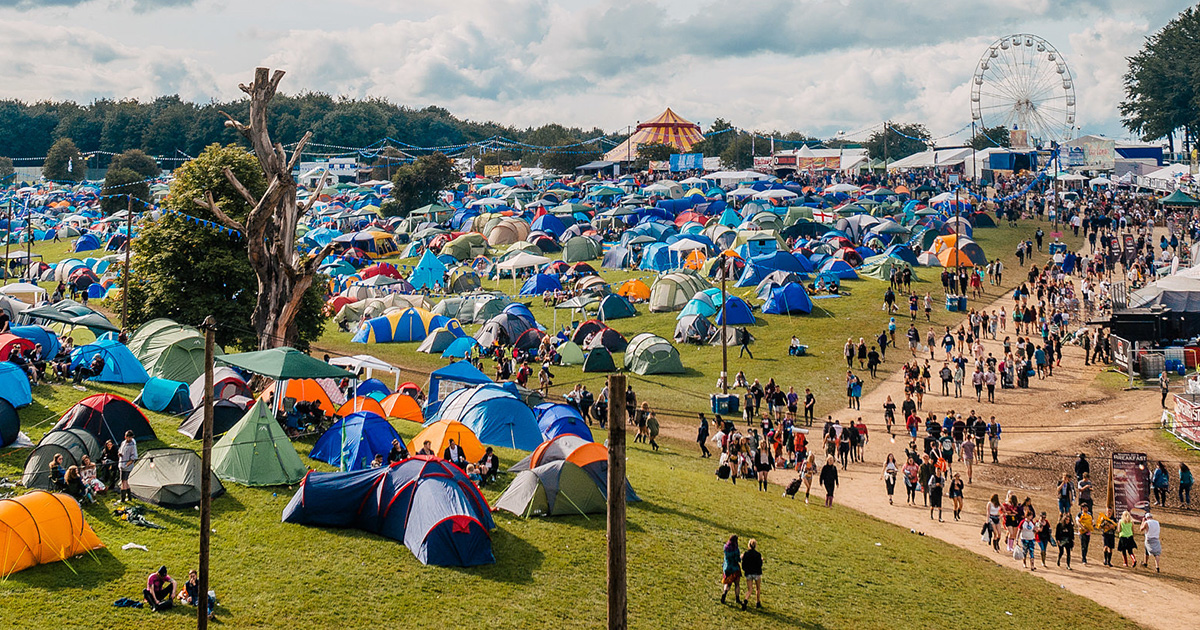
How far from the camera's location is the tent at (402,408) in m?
25.2

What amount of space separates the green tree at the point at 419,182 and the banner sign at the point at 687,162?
24.9 m

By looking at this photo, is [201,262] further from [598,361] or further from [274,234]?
[598,361]

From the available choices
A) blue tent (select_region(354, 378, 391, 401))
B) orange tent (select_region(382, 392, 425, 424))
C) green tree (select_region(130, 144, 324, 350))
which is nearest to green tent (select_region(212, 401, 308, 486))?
orange tent (select_region(382, 392, 425, 424))

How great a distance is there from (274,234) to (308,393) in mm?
5238

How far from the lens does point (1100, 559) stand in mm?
19625

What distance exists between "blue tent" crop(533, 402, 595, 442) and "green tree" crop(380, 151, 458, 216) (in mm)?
59247

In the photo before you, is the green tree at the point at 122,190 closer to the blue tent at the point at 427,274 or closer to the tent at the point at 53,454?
the blue tent at the point at 427,274

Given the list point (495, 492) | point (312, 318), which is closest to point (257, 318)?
point (312, 318)

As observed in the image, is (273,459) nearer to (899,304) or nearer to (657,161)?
(899,304)

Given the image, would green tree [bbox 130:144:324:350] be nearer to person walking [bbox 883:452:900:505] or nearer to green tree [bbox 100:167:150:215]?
person walking [bbox 883:452:900:505]

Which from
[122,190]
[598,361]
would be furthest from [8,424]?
[122,190]

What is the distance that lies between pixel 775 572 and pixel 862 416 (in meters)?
13.7

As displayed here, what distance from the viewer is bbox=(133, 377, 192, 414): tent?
2347 cm

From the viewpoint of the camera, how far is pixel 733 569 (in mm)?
15586
